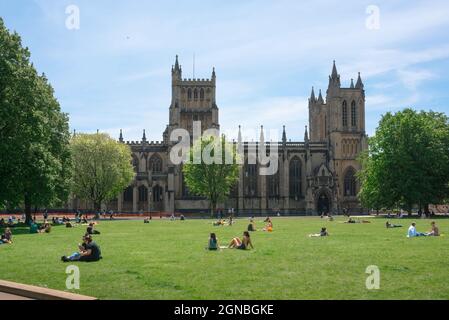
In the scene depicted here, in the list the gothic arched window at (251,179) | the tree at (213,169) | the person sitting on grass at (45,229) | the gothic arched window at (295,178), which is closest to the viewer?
the person sitting on grass at (45,229)

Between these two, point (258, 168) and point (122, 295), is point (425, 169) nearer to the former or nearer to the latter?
point (258, 168)

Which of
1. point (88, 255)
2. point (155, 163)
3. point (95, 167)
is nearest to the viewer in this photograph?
point (88, 255)

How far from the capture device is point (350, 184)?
313 feet

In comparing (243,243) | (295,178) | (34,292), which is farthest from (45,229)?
(295,178)

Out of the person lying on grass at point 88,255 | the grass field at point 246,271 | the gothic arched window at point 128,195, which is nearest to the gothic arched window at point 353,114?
the gothic arched window at point 128,195

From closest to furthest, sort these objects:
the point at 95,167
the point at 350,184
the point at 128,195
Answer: the point at 95,167, the point at 128,195, the point at 350,184

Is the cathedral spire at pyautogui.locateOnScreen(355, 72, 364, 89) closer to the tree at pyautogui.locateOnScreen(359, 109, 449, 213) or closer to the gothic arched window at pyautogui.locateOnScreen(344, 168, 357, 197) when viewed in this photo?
the gothic arched window at pyautogui.locateOnScreen(344, 168, 357, 197)

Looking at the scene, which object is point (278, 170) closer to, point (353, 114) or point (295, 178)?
point (295, 178)

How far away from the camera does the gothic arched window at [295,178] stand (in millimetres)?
97188

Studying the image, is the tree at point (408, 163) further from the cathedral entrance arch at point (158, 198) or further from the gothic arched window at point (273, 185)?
the cathedral entrance arch at point (158, 198)

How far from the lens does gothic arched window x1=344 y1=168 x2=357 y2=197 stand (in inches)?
3726

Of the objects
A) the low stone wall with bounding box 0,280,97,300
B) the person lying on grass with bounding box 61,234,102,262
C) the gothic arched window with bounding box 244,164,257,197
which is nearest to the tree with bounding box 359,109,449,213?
the gothic arched window with bounding box 244,164,257,197

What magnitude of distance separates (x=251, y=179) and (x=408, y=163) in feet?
125

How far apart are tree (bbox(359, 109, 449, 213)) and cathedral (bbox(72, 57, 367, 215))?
84.3ft
